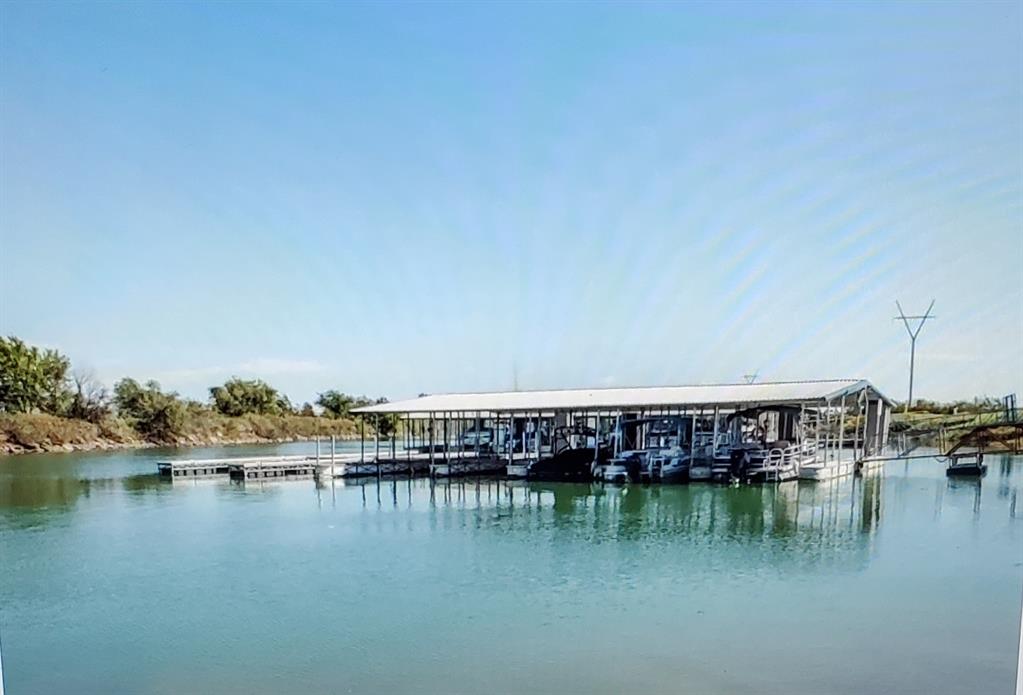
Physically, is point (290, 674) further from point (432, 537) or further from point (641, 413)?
point (641, 413)

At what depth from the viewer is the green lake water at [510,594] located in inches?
161

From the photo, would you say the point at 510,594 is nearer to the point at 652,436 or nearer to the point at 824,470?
the point at 824,470

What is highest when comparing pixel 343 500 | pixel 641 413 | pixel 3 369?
pixel 3 369

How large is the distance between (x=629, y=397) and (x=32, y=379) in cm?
738

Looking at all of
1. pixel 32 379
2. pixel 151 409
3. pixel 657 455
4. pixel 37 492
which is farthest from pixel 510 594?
pixel 657 455

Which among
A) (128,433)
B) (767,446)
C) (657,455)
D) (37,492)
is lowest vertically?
(37,492)

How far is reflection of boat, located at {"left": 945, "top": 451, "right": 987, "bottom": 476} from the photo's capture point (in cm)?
979

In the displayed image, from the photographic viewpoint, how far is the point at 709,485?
11.4 meters

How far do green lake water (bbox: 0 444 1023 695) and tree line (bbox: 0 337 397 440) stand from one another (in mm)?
698

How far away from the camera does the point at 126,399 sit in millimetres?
8852

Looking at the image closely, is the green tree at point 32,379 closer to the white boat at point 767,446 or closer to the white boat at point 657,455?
the white boat at point 657,455

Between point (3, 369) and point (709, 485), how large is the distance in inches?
343

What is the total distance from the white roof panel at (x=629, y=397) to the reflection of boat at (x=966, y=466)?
1.48 metres

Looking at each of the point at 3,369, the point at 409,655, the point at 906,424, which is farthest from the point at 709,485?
the point at 3,369
